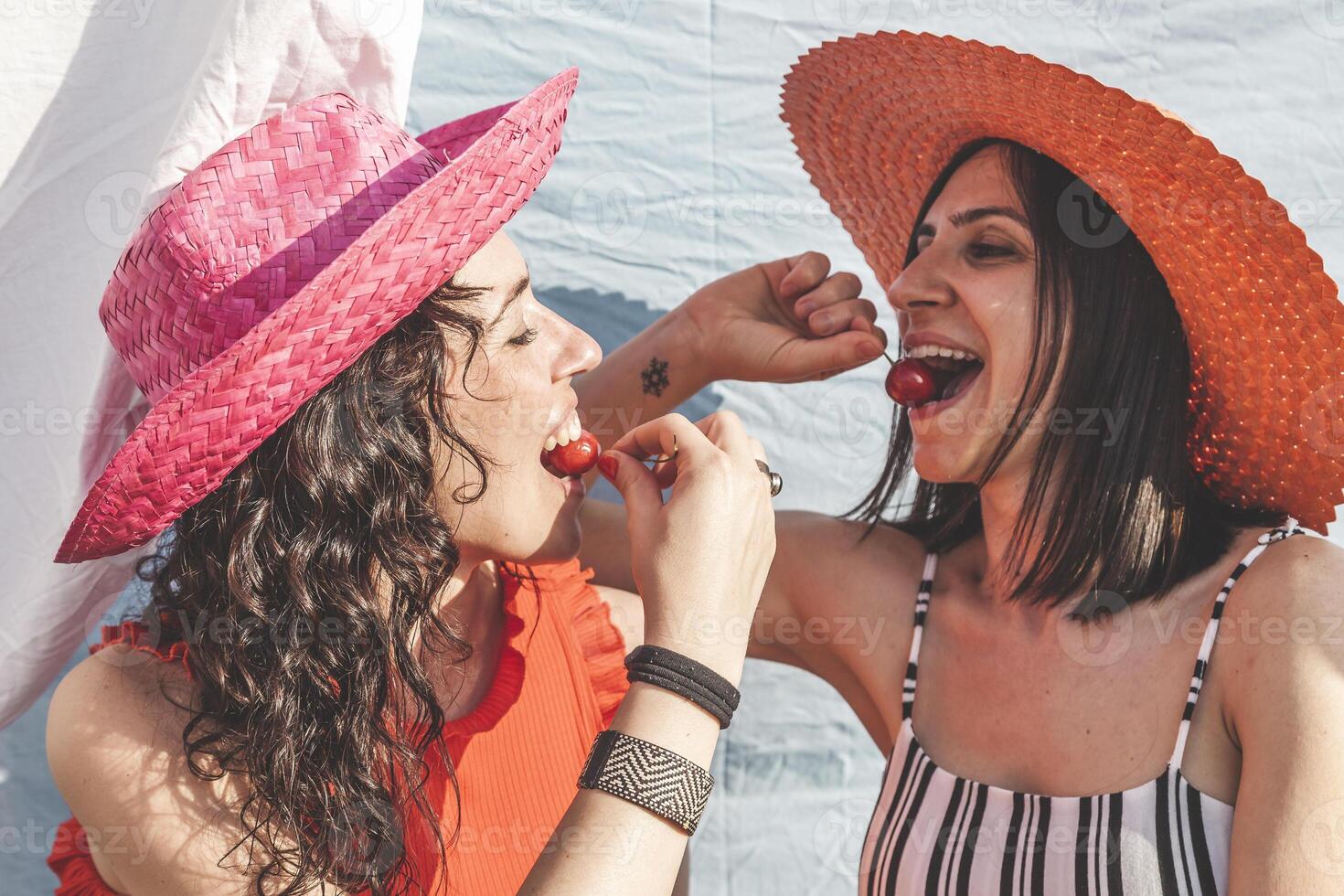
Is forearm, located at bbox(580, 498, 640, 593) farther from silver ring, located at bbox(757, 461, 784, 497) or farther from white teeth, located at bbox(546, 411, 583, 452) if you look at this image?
silver ring, located at bbox(757, 461, 784, 497)

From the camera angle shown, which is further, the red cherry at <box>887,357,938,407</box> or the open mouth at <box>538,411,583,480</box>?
the red cherry at <box>887,357,938,407</box>

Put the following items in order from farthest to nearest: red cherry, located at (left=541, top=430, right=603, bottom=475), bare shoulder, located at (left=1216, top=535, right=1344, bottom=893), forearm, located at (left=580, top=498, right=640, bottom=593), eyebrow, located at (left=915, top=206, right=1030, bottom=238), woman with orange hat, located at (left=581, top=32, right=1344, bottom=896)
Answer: forearm, located at (left=580, top=498, right=640, bottom=593)
eyebrow, located at (left=915, top=206, right=1030, bottom=238)
red cherry, located at (left=541, top=430, right=603, bottom=475)
woman with orange hat, located at (left=581, top=32, right=1344, bottom=896)
bare shoulder, located at (left=1216, top=535, right=1344, bottom=893)

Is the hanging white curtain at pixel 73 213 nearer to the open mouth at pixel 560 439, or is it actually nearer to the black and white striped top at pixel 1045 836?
the open mouth at pixel 560 439

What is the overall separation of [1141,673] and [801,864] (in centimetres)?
99

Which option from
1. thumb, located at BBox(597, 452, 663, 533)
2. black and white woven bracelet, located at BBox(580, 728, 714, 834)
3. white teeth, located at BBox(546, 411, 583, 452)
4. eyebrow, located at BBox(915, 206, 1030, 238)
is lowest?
black and white woven bracelet, located at BBox(580, 728, 714, 834)

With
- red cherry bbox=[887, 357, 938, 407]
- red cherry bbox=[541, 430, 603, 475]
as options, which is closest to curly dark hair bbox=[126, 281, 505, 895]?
red cherry bbox=[541, 430, 603, 475]

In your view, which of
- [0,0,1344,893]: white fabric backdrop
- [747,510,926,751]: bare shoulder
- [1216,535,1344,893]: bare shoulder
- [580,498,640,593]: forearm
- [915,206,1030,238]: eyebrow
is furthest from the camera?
[0,0,1344,893]: white fabric backdrop

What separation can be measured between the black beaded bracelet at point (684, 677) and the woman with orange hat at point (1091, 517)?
1.44 ft

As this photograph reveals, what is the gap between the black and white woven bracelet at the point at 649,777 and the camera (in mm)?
1106

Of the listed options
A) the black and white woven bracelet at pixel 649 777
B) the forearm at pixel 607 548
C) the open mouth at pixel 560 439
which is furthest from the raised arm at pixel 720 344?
the black and white woven bracelet at pixel 649 777

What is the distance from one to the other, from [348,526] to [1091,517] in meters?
0.92

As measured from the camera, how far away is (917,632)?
1597 mm

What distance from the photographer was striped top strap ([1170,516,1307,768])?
133cm

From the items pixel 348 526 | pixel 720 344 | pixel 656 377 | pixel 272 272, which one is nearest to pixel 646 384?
pixel 656 377
